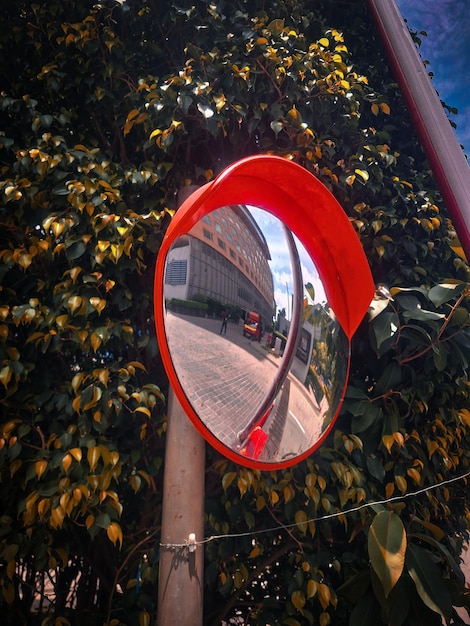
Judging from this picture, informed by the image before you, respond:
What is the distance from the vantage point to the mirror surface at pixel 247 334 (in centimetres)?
85

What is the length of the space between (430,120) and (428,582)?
49.7 inches

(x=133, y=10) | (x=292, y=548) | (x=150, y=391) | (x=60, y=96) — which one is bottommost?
(x=292, y=548)

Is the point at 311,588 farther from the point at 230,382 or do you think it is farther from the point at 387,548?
the point at 230,382

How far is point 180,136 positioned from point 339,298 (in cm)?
80

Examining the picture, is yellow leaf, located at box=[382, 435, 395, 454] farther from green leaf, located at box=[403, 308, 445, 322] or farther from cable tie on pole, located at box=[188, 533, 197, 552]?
cable tie on pole, located at box=[188, 533, 197, 552]

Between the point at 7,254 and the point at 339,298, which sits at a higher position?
the point at 339,298

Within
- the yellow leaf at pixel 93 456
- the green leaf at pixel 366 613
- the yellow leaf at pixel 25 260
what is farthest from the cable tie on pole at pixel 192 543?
the yellow leaf at pixel 25 260

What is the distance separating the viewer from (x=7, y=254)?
1308 millimetres

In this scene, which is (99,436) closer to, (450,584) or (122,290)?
(122,290)

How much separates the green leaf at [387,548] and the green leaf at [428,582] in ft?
0.34

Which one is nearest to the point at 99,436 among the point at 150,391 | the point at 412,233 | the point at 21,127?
the point at 150,391

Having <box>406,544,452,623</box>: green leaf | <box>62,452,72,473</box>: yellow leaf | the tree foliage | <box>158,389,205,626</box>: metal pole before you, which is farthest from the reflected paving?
<box>406,544,452,623</box>: green leaf

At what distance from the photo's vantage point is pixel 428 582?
3.97 feet

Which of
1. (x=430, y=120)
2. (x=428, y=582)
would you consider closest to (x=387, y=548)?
(x=428, y=582)
